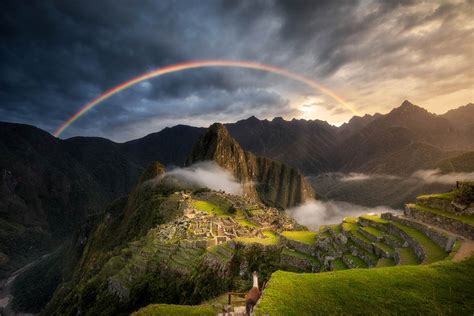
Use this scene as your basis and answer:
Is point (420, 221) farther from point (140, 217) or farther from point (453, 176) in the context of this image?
point (453, 176)

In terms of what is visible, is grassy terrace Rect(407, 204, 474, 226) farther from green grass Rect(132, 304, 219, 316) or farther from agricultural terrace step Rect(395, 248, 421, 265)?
green grass Rect(132, 304, 219, 316)

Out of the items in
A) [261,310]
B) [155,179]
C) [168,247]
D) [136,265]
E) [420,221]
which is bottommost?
[136,265]

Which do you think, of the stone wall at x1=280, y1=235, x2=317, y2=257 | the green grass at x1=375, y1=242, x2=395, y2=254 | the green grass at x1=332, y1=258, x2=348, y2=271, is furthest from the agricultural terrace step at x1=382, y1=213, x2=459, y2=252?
the stone wall at x1=280, y1=235, x2=317, y2=257

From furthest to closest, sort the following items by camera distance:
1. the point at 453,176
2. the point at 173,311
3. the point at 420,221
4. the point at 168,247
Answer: the point at 453,176 → the point at 168,247 → the point at 420,221 → the point at 173,311

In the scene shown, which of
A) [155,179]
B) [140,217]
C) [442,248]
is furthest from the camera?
[155,179]

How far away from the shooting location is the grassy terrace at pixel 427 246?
784 inches

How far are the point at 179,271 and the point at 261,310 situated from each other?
2986 cm

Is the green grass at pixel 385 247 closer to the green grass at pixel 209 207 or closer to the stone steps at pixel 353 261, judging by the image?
the stone steps at pixel 353 261

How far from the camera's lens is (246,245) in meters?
38.0

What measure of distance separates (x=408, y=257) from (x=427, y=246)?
6.12 feet

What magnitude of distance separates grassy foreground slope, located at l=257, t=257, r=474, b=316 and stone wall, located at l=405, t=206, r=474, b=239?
747 centimetres

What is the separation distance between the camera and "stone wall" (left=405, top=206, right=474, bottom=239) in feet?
69.3

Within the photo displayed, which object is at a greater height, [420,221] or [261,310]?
[420,221]

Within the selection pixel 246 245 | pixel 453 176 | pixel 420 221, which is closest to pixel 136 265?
pixel 246 245
